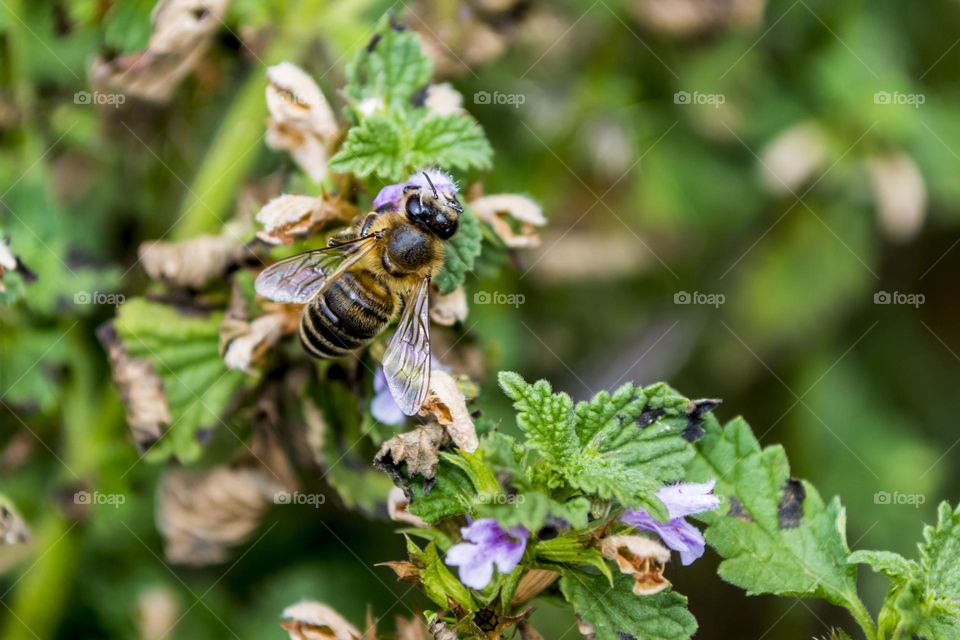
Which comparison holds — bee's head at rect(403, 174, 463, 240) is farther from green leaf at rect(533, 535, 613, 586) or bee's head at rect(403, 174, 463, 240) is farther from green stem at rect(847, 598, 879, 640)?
green stem at rect(847, 598, 879, 640)

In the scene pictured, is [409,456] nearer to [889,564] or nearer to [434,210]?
[434,210]

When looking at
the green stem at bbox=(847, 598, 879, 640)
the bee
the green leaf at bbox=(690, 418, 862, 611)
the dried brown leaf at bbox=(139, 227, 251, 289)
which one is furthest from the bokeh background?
the green stem at bbox=(847, 598, 879, 640)

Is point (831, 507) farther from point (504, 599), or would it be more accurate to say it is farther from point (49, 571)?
point (49, 571)

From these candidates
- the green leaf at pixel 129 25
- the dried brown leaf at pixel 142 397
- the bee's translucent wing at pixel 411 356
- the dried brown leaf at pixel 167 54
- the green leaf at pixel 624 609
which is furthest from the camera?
the green leaf at pixel 129 25

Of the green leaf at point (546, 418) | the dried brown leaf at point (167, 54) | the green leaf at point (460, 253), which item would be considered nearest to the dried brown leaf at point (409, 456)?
the green leaf at point (546, 418)

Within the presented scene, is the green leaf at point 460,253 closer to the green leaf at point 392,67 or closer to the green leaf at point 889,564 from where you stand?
the green leaf at point 392,67

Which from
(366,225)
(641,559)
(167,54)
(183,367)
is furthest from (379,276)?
(167,54)
